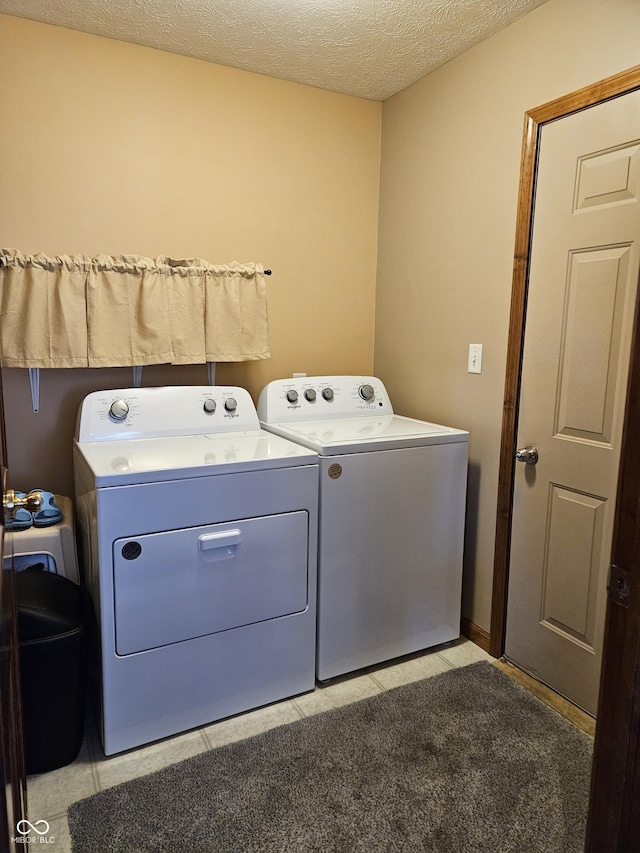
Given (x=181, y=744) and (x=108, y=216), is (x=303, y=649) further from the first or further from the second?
(x=108, y=216)

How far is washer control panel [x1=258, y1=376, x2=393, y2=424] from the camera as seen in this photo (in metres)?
2.50

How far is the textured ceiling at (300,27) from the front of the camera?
1.96 metres

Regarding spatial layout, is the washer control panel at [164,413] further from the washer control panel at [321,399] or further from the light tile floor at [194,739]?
the light tile floor at [194,739]

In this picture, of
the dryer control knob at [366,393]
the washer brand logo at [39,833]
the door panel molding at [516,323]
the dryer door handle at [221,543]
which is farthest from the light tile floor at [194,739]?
the dryer control knob at [366,393]

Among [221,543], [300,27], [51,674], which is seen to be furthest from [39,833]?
[300,27]

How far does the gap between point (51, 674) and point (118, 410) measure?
3.06 ft

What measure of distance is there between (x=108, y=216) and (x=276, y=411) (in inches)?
41.3

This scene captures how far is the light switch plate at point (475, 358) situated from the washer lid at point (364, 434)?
261 millimetres

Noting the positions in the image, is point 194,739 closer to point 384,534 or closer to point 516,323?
point 384,534

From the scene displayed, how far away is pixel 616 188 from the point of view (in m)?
1.75

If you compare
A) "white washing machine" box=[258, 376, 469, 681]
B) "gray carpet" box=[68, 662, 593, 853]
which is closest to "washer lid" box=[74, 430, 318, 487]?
"white washing machine" box=[258, 376, 469, 681]

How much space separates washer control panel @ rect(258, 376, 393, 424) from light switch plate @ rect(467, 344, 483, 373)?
1.69 feet

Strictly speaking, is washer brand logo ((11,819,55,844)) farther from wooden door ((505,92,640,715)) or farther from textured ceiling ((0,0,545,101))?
textured ceiling ((0,0,545,101))

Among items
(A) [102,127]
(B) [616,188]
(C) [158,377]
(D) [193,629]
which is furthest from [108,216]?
(B) [616,188]
